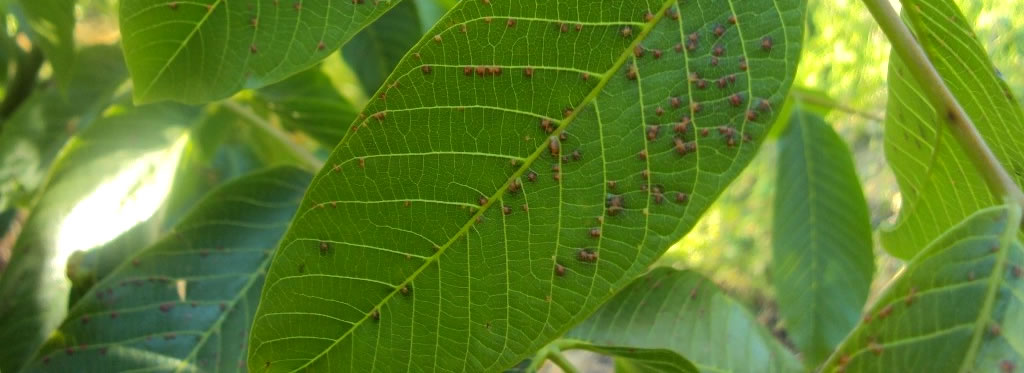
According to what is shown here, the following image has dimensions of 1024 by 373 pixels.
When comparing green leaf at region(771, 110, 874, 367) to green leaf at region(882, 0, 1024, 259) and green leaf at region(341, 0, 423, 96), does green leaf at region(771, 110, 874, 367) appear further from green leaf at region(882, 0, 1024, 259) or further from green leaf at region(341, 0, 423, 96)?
green leaf at region(341, 0, 423, 96)

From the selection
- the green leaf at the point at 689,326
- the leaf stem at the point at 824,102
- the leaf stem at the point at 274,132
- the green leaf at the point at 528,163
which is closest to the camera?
the green leaf at the point at 528,163

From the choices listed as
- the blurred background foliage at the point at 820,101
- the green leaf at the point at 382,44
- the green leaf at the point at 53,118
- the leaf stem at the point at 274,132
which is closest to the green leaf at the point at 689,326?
the blurred background foliage at the point at 820,101

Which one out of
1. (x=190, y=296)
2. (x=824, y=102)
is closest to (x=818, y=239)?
(x=824, y=102)

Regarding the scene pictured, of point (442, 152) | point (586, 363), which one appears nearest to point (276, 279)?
point (442, 152)

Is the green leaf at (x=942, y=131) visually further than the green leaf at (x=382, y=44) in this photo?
No

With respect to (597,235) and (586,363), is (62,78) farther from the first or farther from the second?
(586,363)

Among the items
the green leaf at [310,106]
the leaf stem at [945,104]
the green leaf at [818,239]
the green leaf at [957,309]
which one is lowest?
the green leaf at [818,239]

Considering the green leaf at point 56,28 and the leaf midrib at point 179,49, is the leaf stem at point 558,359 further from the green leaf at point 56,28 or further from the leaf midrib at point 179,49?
the green leaf at point 56,28
